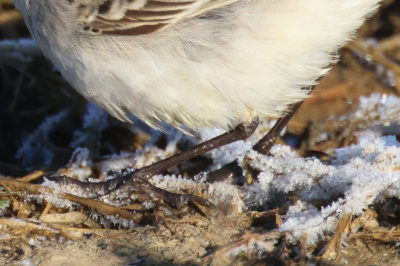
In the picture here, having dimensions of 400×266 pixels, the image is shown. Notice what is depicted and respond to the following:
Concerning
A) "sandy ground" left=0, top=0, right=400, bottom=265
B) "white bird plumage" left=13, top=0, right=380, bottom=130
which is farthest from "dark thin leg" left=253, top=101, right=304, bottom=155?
"white bird plumage" left=13, top=0, right=380, bottom=130

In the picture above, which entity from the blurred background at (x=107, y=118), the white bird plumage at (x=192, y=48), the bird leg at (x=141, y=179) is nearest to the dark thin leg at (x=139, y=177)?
the bird leg at (x=141, y=179)

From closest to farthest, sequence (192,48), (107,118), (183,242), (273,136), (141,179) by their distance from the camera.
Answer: (183,242)
(192,48)
(141,179)
(273,136)
(107,118)

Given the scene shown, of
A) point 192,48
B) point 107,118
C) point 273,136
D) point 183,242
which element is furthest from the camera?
point 107,118

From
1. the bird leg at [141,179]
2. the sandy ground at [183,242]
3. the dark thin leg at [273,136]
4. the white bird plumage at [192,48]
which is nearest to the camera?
the sandy ground at [183,242]

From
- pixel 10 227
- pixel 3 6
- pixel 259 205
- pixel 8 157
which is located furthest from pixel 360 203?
pixel 3 6

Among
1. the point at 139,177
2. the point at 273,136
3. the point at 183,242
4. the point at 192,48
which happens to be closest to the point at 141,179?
the point at 139,177

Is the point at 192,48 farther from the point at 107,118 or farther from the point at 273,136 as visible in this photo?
the point at 107,118

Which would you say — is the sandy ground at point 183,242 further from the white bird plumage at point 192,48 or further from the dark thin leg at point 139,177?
the white bird plumage at point 192,48

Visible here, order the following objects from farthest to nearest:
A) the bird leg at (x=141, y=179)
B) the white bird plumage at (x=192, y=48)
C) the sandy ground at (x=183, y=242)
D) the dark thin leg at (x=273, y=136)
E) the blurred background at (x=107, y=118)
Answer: the blurred background at (x=107, y=118) → the dark thin leg at (x=273, y=136) → the bird leg at (x=141, y=179) → the white bird plumage at (x=192, y=48) → the sandy ground at (x=183, y=242)
